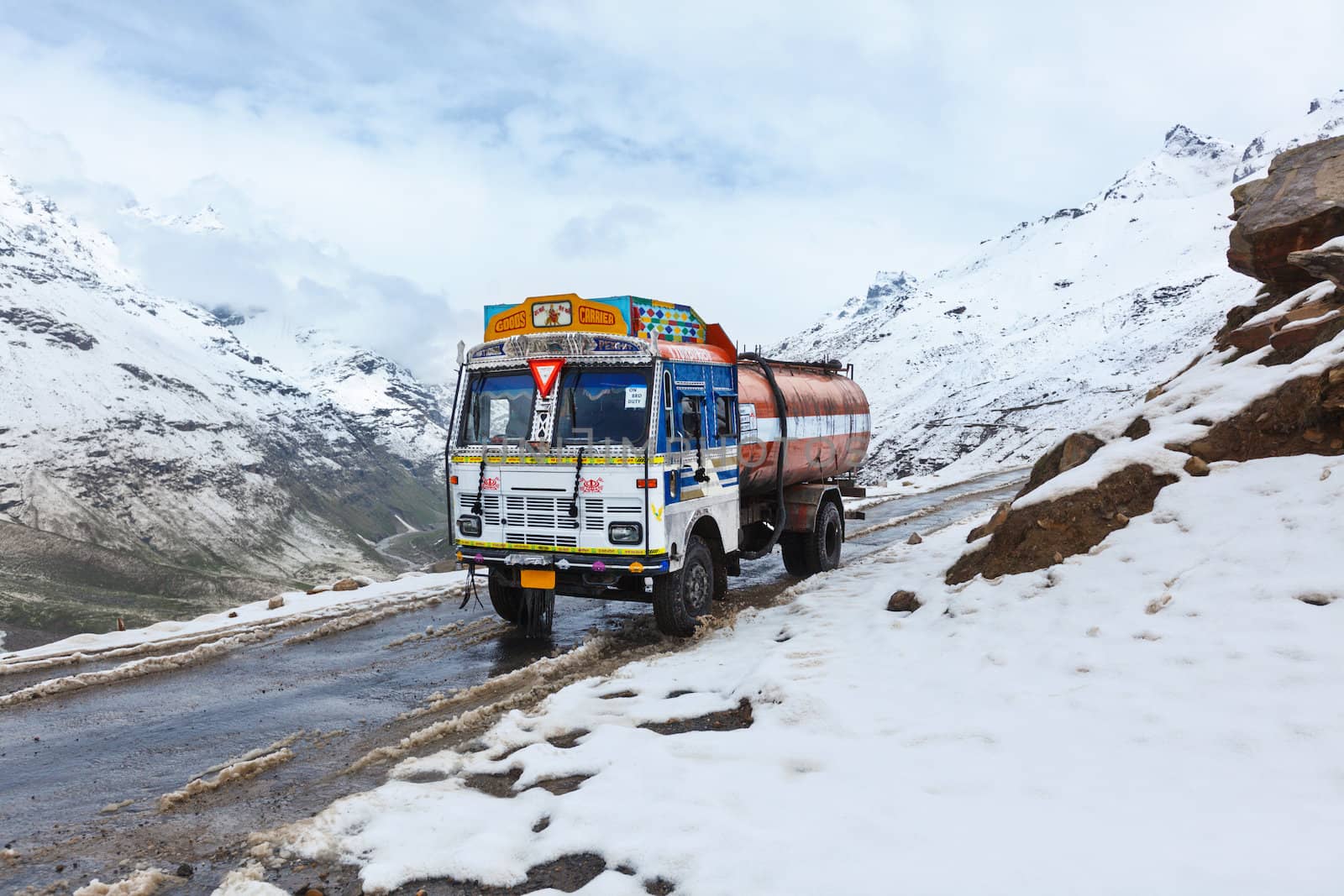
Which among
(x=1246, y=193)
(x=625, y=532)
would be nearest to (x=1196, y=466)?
(x=625, y=532)

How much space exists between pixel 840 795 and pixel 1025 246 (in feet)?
603

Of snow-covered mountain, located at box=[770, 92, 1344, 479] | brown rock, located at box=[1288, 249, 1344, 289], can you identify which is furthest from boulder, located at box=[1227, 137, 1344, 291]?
snow-covered mountain, located at box=[770, 92, 1344, 479]

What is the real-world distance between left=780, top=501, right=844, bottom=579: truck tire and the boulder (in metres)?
7.68

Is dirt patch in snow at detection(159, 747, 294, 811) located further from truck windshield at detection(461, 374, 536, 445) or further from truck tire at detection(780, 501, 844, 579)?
truck tire at detection(780, 501, 844, 579)

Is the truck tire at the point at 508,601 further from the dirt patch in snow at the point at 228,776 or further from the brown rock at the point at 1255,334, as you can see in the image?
the brown rock at the point at 1255,334

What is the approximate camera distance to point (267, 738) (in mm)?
8047

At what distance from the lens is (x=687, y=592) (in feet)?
36.8

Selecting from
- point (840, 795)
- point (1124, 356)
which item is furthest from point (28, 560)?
point (840, 795)

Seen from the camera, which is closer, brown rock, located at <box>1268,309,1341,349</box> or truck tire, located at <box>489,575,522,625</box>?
brown rock, located at <box>1268,309,1341,349</box>

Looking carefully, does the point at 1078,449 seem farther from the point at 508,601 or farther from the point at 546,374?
the point at 508,601

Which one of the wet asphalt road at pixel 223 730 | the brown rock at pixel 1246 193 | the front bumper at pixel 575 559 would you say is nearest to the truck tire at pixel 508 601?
the wet asphalt road at pixel 223 730

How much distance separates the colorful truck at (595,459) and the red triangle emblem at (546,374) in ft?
0.06

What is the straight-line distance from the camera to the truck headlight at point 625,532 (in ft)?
33.0

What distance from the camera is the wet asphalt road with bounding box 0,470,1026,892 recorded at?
19.6 ft
